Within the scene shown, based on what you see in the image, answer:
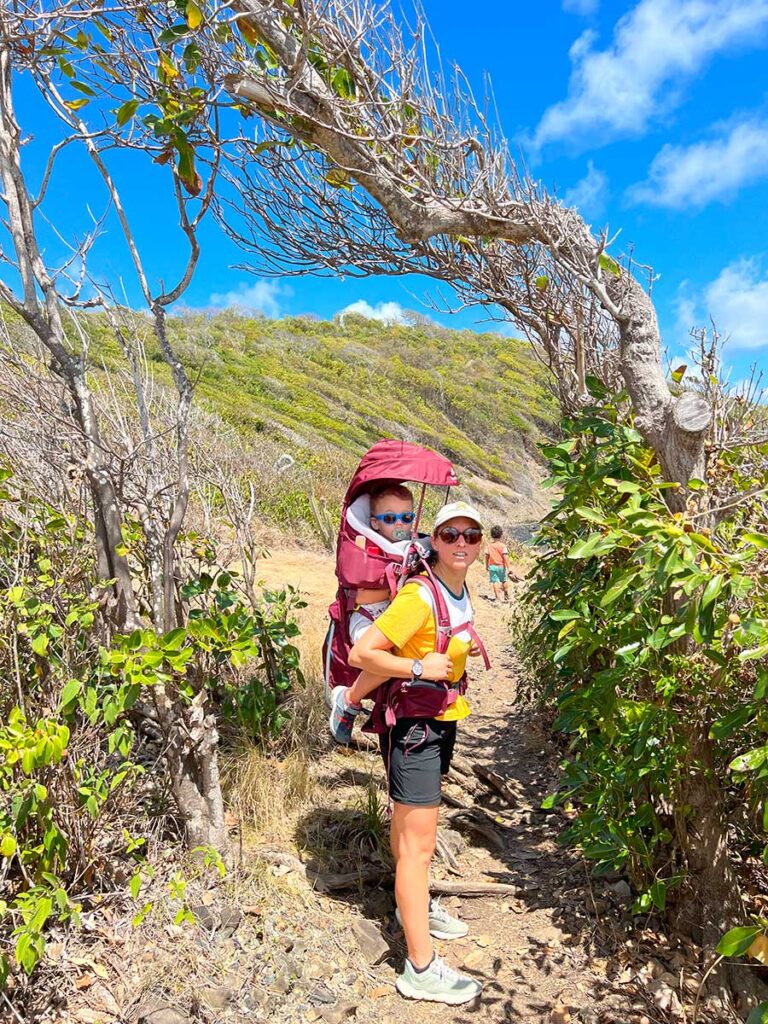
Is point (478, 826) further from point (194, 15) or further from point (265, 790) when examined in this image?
point (194, 15)

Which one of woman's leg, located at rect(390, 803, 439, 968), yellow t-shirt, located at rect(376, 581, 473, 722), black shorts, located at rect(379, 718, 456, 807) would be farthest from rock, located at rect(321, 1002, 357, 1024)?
yellow t-shirt, located at rect(376, 581, 473, 722)

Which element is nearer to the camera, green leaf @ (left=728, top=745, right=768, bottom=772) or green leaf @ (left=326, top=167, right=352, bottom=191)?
green leaf @ (left=728, top=745, right=768, bottom=772)

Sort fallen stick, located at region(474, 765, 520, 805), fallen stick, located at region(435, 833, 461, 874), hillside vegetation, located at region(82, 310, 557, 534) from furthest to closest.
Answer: hillside vegetation, located at region(82, 310, 557, 534) < fallen stick, located at region(474, 765, 520, 805) < fallen stick, located at region(435, 833, 461, 874)

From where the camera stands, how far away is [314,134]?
276 centimetres

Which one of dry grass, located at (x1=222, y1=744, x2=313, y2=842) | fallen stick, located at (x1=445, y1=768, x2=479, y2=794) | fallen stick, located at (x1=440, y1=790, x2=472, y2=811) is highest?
dry grass, located at (x1=222, y1=744, x2=313, y2=842)

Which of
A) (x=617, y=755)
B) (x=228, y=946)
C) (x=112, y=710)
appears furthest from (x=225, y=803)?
(x=617, y=755)

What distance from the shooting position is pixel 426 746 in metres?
2.42

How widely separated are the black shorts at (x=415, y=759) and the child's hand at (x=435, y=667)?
234 mm

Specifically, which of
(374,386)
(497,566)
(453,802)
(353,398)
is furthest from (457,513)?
(374,386)

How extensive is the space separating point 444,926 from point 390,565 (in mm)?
1620

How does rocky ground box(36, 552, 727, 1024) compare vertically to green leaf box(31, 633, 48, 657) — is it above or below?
below

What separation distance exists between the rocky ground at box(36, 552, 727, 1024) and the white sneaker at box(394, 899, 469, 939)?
0.04 metres

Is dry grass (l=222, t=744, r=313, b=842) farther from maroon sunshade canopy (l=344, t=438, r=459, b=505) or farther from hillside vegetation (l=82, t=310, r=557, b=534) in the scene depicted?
hillside vegetation (l=82, t=310, r=557, b=534)

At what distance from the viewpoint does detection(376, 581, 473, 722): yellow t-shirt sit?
2229 mm
